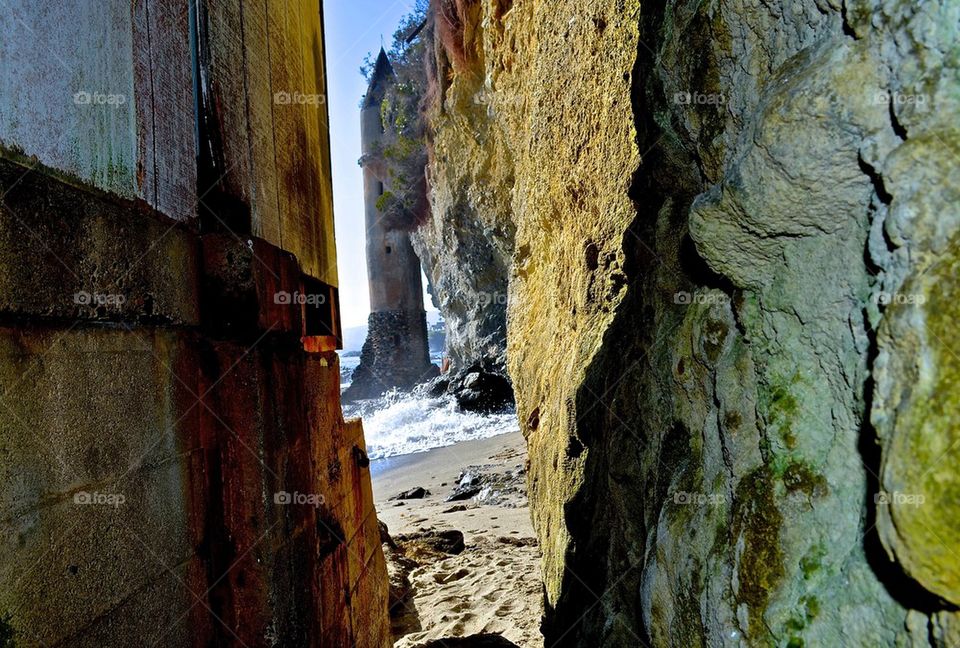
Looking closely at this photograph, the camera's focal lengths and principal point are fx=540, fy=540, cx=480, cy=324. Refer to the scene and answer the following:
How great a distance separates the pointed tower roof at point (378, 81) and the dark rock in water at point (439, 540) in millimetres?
27184

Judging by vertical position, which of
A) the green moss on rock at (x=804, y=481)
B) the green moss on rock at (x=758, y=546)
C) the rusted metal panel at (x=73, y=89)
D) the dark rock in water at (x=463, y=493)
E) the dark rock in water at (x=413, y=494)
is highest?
the rusted metal panel at (x=73, y=89)

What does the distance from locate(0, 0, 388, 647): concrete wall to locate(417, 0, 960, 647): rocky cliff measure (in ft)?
4.77

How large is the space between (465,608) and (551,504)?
5.93ft

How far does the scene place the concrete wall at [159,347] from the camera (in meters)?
1.22

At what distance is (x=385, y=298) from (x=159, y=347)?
27632 mm

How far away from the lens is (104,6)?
1501 mm

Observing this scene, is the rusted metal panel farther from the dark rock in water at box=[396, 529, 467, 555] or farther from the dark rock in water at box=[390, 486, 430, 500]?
the dark rock in water at box=[390, 486, 430, 500]

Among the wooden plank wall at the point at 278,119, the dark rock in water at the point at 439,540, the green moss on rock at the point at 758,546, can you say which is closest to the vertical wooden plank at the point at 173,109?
the wooden plank wall at the point at 278,119

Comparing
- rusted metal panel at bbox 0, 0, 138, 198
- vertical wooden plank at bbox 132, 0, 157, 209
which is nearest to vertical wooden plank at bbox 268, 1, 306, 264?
vertical wooden plank at bbox 132, 0, 157, 209

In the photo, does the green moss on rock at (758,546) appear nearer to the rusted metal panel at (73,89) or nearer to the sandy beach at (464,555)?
the rusted metal panel at (73,89)

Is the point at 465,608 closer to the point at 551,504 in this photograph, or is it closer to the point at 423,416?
the point at 551,504

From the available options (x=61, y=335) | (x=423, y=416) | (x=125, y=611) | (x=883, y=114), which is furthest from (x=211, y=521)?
(x=423, y=416)

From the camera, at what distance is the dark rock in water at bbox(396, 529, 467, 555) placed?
6.19 metres

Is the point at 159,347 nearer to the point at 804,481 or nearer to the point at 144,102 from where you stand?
the point at 144,102
